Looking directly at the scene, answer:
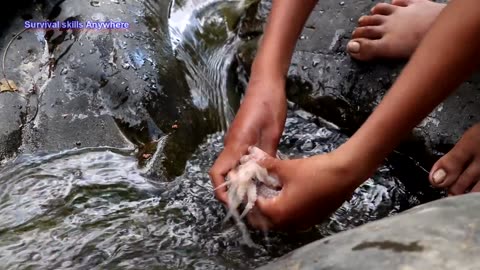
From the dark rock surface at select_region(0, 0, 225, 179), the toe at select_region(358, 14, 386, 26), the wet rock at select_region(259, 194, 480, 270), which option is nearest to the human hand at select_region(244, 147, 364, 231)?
the wet rock at select_region(259, 194, 480, 270)

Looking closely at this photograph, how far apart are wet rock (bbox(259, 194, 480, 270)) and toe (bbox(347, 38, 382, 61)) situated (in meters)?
1.25

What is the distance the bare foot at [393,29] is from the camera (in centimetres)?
255

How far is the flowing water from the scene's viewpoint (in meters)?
2.04

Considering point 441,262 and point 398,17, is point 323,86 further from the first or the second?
point 441,262

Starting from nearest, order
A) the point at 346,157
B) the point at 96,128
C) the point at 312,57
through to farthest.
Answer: the point at 346,157
the point at 96,128
the point at 312,57

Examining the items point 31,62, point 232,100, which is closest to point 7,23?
point 31,62

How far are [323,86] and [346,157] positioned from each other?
0.93 metres

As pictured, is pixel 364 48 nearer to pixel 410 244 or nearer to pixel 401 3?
pixel 401 3

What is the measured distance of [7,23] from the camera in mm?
2867

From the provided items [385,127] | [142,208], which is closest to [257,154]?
[385,127]

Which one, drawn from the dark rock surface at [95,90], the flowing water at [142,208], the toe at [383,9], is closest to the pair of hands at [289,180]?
the flowing water at [142,208]

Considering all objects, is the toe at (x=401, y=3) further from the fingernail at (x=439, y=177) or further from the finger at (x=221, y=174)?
the finger at (x=221, y=174)

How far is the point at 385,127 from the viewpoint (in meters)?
1.85

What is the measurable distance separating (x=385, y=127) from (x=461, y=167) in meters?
0.52
